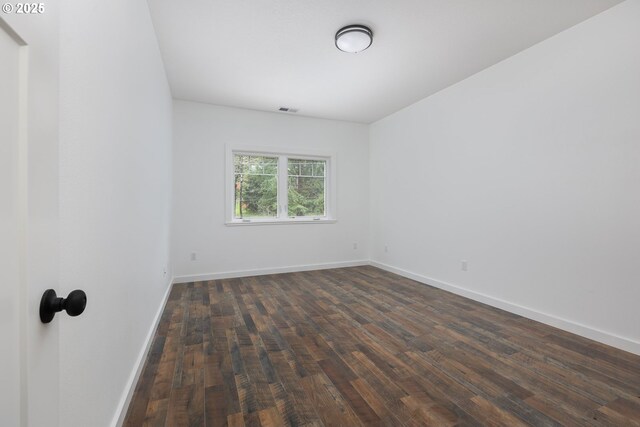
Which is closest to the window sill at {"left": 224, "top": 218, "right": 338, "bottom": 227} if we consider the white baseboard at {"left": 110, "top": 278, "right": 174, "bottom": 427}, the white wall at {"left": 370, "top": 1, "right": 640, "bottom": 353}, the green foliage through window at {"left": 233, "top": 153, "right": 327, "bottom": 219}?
the green foliage through window at {"left": 233, "top": 153, "right": 327, "bottom": 219}

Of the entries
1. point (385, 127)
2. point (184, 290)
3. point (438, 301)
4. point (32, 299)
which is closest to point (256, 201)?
point (184, 290)

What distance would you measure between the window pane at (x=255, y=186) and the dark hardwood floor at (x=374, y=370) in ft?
6.25

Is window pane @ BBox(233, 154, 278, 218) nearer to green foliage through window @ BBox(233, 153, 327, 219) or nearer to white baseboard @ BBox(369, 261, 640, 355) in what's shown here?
green foliage through window @ BBox(233, 153, 327, 219)

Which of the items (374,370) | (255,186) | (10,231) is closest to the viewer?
(10,231)

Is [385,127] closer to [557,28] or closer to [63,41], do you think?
[557,28]

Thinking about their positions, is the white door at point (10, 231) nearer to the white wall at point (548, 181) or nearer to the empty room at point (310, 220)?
the empty room at point (310, 220)

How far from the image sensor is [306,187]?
17.3 feet

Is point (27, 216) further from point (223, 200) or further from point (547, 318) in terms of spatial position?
point (223, 200)

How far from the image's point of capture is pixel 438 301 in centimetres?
347

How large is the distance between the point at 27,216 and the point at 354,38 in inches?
108

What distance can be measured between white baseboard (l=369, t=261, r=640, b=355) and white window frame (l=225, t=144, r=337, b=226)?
203cm

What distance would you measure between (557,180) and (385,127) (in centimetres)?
289

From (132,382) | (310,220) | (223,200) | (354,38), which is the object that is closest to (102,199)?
(132,382)

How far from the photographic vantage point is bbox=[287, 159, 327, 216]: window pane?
5152mm
